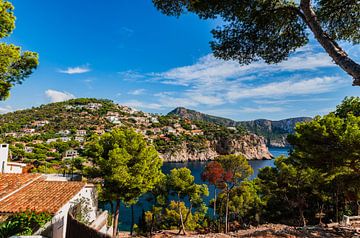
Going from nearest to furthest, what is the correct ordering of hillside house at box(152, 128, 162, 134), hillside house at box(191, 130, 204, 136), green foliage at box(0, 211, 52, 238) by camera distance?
green foliage at box(0, 211, 52, 238) < hillside house at box(152, 128, 162, 134) < hillside house at box(191, 130, 204, 136)

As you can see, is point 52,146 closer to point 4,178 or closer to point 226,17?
point 4,178

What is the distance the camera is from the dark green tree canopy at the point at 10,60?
20.9 ft

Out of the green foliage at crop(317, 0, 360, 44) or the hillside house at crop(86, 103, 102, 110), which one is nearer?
the green foliage at crop(317, 0, 360, 44)

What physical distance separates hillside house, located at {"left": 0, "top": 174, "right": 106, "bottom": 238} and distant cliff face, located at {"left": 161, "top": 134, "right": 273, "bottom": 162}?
8725 cm

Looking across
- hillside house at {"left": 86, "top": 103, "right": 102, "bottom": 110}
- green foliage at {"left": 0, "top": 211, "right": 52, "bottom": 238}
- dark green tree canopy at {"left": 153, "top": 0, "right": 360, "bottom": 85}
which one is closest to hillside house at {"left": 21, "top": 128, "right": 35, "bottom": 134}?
hillside house at {"left": 86, "top": 103, "right": 102, "bottom": 110}

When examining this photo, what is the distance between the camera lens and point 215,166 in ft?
62.1

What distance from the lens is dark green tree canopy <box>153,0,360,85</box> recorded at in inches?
241

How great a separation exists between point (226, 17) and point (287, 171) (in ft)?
45.0

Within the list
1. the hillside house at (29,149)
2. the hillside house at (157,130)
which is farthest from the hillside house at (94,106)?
the hillside house at (29,149)

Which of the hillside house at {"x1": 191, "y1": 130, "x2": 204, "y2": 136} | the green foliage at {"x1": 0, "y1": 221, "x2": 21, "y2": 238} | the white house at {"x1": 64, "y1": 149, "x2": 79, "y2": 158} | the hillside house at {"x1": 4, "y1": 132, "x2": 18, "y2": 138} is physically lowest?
the white house at {"x1": 64, "y1": 149, "x2": 79, "y2": 158}

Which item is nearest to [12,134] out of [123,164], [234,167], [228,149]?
[228,149]

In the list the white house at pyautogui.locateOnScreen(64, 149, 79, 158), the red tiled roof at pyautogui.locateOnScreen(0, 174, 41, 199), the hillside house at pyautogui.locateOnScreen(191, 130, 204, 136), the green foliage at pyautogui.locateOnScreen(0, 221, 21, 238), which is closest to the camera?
the green foliage at pyautogui.locateOnScreen(0, 221, 21, 238)

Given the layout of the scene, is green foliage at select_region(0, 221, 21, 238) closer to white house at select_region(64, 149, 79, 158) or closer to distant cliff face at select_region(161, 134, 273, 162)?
white house at select_region(64, 149, 79, 158)

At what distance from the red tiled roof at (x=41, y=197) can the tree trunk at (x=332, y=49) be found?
27.8 ft
